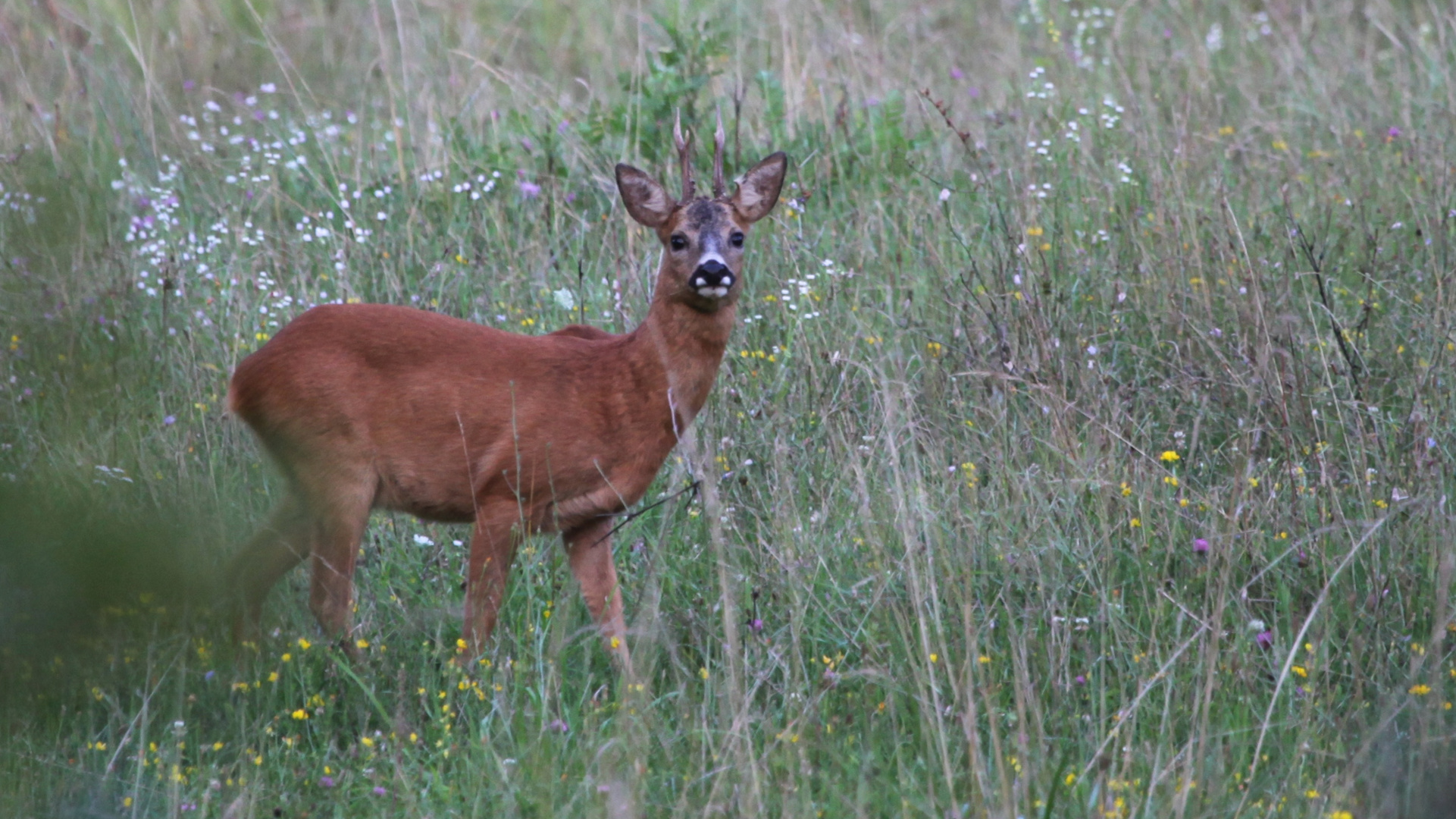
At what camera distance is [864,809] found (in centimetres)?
271

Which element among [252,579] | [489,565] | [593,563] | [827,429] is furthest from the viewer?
[827,429]

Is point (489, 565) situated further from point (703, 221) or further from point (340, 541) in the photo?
point (703, 221)

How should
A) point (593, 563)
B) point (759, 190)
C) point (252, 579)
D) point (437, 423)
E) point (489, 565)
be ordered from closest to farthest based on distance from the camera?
point (252, 579) → point (489, 565) → point (437, 423) → point (593, 563) → point (759, 190)

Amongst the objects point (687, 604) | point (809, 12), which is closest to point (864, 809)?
point (687, 604)

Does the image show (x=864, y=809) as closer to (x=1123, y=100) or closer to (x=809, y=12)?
(x=1123, y=100)

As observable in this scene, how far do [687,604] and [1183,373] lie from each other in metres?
1.73

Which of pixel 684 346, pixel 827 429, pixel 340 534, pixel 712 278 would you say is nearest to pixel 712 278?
pixel 712 278

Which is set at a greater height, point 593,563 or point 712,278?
point 712,278

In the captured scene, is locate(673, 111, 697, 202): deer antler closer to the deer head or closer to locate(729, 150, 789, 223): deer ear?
the deer head

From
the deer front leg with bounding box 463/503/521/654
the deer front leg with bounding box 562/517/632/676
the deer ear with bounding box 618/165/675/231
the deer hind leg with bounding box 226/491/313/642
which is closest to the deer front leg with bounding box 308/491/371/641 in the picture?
the deer front leg with bounding box 463/503/521/654

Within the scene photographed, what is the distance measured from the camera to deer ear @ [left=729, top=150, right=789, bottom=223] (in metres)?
4.24

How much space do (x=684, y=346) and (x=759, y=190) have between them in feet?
1.91

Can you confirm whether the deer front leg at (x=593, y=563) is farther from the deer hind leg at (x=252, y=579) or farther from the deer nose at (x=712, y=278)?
the deer hind leg at (x=252, y=579)

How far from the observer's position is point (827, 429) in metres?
4.18
